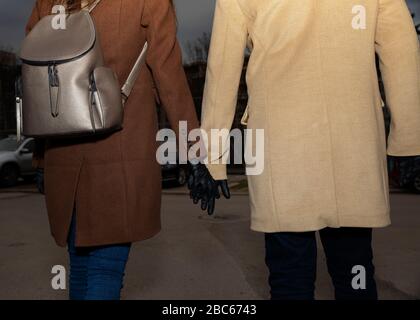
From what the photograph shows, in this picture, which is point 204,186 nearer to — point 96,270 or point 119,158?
point 119,158

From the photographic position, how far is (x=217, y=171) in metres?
2.13

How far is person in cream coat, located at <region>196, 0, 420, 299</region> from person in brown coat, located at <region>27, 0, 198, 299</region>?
0.98 ft

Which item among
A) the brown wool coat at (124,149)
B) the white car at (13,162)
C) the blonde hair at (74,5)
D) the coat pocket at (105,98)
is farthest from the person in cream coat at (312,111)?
the white car at (13,162)

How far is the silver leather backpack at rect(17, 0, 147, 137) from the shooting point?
6.66ft

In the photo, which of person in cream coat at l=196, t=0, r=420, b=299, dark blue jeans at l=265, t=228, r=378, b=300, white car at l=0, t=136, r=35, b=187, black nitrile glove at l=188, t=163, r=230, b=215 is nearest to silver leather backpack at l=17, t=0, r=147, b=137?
black nitrile glove at l=188, t=163, r=230, b=215

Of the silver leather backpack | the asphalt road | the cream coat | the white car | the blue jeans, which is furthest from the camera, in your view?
the white car

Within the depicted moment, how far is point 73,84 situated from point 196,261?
3523 mm

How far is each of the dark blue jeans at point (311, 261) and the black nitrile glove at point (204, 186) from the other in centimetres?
27

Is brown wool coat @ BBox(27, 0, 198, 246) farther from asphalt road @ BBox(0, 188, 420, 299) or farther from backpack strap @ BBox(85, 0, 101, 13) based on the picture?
asphalt road @ BBox(0, 188, 420, 299)

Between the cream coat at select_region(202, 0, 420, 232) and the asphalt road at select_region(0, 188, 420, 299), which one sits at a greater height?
the cream coat at select_region(202, 0, 420, 232)

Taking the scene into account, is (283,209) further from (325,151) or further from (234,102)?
(234,102)

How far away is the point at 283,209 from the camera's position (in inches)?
76.1

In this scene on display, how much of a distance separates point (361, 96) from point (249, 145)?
16.4 inches

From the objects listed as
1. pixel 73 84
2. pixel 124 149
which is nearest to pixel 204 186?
pixel 124 149
